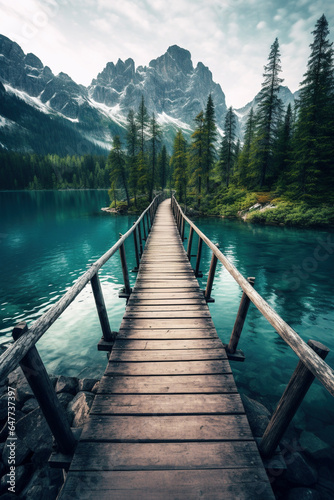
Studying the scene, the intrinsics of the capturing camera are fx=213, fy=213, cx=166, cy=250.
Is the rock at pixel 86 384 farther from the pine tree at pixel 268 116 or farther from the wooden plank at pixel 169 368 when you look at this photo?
the pine tree at pixel 268 116

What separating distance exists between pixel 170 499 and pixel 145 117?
131 feet

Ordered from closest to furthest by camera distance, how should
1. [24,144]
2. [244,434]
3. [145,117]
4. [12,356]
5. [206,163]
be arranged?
[12,356] → [244,434] → [206,163] → [145,117] → [24,144]

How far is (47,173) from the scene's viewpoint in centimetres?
9406

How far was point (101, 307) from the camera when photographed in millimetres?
3375

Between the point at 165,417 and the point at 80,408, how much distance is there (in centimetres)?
233

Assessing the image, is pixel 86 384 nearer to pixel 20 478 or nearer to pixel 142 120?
pixel 20 478

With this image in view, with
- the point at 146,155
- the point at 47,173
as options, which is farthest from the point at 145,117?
the point at 47,173

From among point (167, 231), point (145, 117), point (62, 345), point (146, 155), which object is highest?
point (145, 117)

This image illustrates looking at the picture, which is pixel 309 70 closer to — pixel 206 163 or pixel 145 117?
pixel 206 163

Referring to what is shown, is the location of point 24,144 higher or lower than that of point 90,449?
higher

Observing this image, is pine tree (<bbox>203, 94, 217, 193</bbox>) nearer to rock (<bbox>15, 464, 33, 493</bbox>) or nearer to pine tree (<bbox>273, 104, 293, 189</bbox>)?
pine tree (<bbox>273, 104, 293, 189</bbox>)

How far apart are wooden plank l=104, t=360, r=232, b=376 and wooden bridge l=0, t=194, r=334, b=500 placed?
0.04 feet

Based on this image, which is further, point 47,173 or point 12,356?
point 47,173

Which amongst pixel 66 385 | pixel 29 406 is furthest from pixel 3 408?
pixel 66 385
